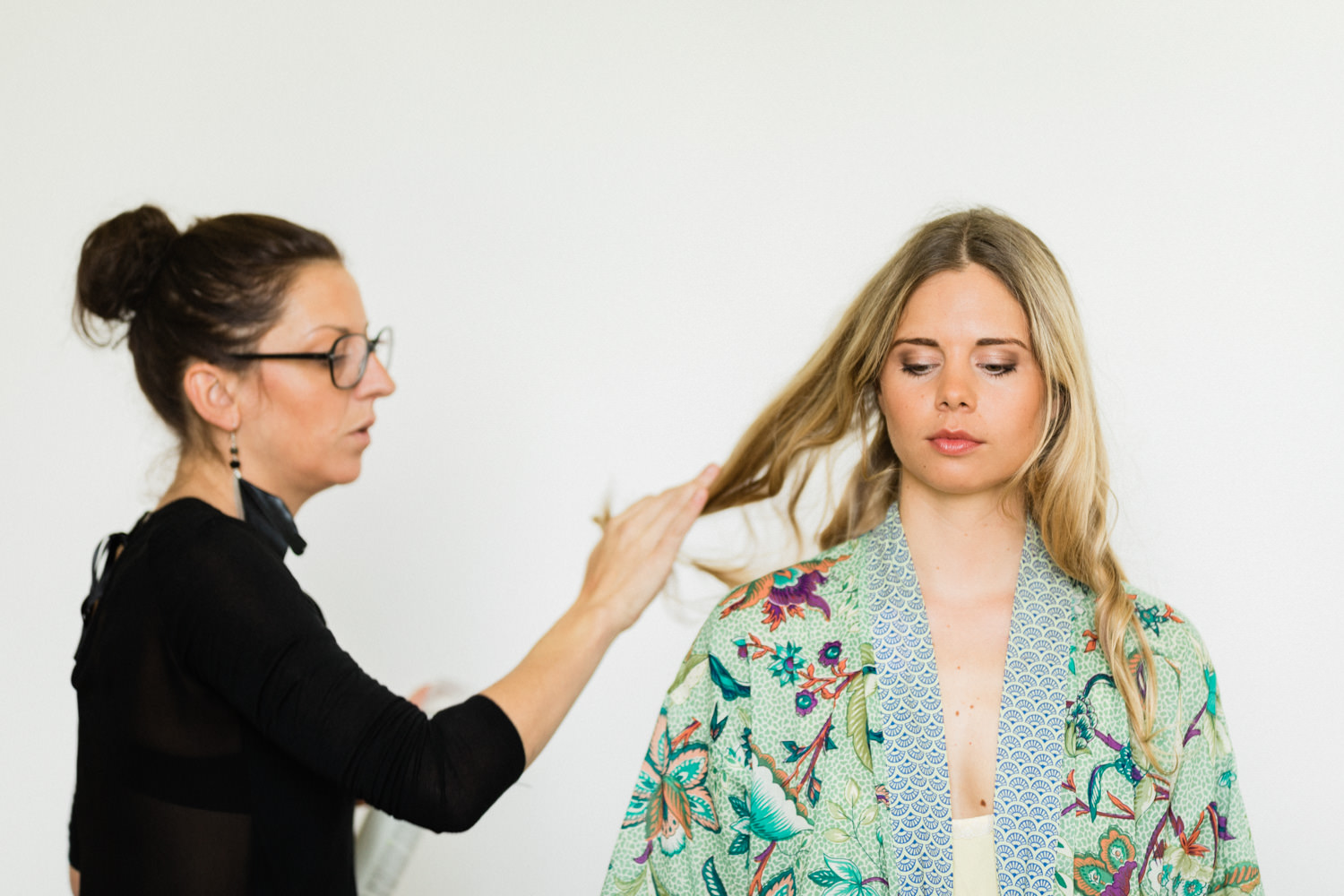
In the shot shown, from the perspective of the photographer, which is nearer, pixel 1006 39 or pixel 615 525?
pixel 615 525

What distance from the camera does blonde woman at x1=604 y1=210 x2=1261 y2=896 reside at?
171 cm

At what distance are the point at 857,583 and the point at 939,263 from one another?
0.50 metres

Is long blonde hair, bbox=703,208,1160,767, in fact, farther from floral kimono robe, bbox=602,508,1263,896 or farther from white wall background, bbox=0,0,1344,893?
white wall background, bbox=0,0,1344,893

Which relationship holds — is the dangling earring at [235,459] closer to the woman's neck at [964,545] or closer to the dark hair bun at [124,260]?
the dark hair bun at [124,260]

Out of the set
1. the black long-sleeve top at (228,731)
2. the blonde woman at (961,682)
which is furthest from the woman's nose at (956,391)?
the black long-sleeve top at (228,731)

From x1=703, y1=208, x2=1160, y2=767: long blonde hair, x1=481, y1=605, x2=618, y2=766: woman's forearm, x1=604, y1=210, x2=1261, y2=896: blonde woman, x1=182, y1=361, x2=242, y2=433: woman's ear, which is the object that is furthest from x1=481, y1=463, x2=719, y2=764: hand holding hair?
x1=182, y1=361, x2=242, y2=433: woman's ear

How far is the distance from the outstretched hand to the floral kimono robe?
→ 0.14m

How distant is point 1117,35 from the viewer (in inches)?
115

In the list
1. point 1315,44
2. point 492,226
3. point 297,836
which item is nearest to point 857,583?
point 297,836

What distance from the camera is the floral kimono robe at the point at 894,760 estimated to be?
5.57 ft

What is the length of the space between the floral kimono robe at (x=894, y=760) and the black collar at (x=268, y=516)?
0.61m

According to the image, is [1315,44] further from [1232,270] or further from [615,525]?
[615,525]

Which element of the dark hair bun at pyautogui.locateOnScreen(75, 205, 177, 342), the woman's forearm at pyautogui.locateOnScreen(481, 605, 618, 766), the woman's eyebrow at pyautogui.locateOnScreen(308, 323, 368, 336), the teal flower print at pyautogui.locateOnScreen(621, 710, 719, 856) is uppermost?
the dark hair bun at pyautogui.locateOnScreen(75, 205, 177, 342)

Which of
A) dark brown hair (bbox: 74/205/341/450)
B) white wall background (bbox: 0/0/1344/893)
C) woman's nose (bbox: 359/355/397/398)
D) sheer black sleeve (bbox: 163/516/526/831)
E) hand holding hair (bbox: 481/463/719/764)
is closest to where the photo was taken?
sheer black sleeve (bbox: 163/516/526/831)
